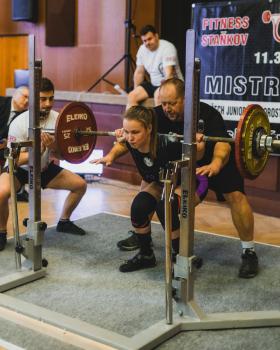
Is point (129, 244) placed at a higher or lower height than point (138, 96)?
lower

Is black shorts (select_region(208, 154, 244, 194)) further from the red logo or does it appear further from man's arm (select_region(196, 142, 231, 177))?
the red logo

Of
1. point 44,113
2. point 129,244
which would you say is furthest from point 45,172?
point 129,244

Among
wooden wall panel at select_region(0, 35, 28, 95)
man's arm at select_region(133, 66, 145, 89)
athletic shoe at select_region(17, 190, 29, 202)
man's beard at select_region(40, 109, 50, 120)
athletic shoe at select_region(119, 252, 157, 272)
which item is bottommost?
athletic shoe at select_region(119, 252, 157, 272)

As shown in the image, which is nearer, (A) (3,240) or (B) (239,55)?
(A) (3,240)

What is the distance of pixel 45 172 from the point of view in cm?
373

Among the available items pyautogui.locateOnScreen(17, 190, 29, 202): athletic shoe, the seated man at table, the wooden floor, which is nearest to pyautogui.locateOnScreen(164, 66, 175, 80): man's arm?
the wooden floor

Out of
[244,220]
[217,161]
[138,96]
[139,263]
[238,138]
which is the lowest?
[139,263]

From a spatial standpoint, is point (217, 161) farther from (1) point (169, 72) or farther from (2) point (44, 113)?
(1) point (169, 72)

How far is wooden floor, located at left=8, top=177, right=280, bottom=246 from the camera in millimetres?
4199

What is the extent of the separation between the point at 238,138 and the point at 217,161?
1.20 ft

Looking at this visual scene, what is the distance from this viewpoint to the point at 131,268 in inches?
129

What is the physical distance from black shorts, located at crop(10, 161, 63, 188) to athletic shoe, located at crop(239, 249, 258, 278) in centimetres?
130

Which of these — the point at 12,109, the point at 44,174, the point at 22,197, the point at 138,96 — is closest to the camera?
the point at 44,174

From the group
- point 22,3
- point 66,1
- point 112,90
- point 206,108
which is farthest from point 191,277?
point 22,3
